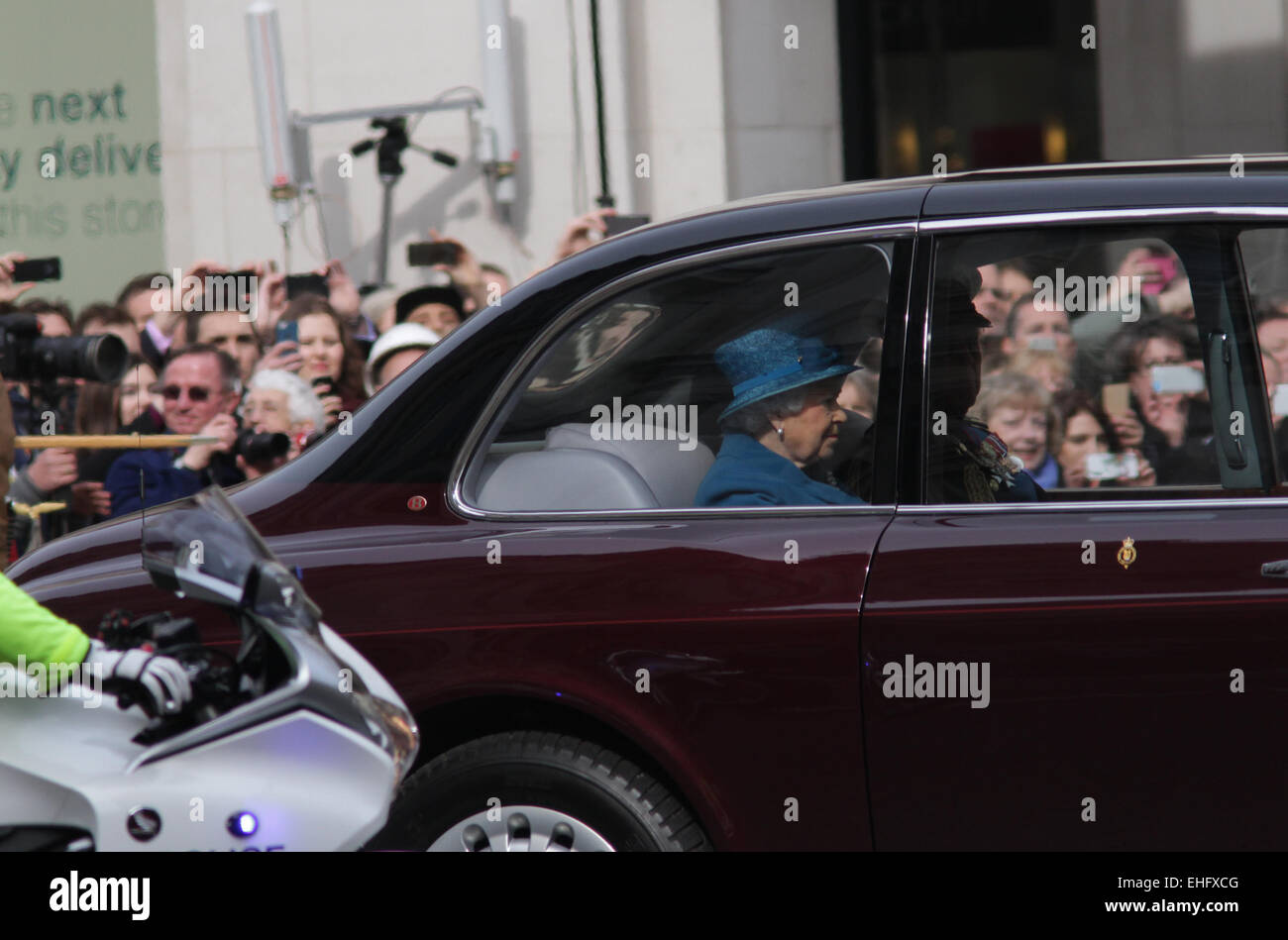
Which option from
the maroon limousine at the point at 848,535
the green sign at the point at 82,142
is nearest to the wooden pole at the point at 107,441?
the maroon limousine at the point at 848,535

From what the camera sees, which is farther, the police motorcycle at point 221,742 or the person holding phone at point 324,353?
the person holding phone at point 324,353

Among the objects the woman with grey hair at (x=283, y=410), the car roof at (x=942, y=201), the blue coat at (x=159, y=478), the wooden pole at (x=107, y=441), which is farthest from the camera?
the woman with grey hair at (x=283, y=410)

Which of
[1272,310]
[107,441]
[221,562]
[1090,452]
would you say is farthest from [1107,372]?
Answer: [107,441]

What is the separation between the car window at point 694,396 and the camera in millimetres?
3363

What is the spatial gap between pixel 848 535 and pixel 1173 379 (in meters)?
0.72

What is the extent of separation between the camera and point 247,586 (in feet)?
8.54

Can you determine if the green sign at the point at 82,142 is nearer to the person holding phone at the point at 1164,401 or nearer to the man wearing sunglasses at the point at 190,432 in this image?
the man wearing sunglasses at the point at 190,432

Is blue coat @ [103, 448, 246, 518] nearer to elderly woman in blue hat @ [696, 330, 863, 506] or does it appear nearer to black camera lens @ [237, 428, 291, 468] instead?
black camera lens @ [237, 428, 291, 468]

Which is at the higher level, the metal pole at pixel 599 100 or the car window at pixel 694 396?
the metal pole at pixel 599 100

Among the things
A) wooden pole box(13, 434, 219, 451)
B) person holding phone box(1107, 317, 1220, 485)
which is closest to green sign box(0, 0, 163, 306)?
wooden pole box(13, 434, 219, 451)

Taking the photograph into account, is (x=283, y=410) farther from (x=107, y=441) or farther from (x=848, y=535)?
(x=848, y=535)

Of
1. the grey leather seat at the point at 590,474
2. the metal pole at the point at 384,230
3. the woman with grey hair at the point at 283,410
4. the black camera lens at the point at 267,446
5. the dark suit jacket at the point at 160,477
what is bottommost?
the dark suit jacket at the point at 160,477

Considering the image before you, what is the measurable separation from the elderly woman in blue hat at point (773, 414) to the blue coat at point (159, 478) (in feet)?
8.79
